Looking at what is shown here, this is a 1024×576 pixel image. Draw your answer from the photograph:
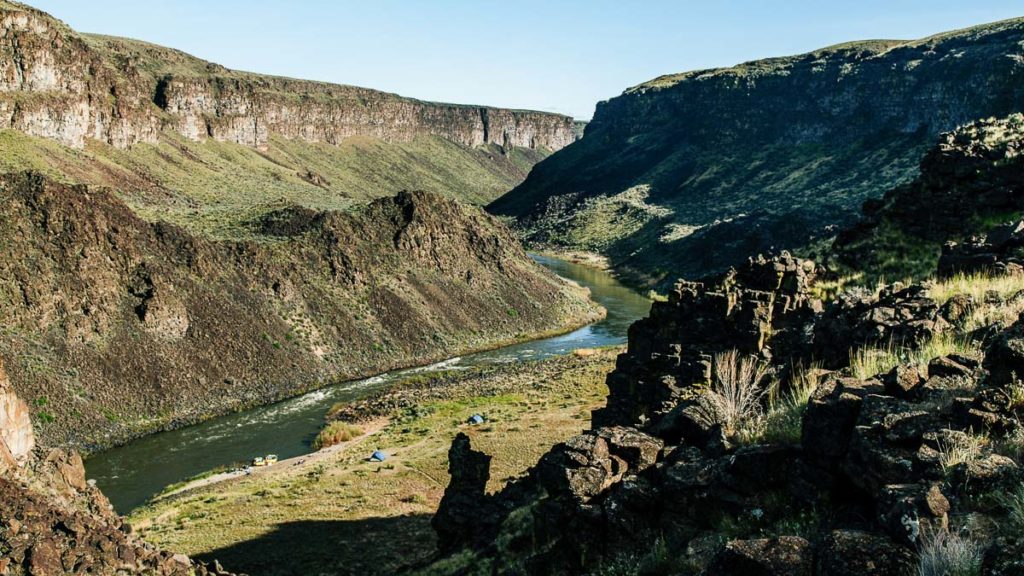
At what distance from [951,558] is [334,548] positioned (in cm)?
2703

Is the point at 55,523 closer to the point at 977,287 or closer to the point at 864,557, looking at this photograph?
the point at 864,557

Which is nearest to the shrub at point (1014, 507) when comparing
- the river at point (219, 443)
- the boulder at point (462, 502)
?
the boulder at point (462, 502)

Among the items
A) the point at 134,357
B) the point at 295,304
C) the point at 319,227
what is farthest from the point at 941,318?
the point at 319,227

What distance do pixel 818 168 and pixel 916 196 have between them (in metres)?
123

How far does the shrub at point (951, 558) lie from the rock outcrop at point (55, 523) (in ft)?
69.7

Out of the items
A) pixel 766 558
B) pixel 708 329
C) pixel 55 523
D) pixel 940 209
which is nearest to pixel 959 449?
pixel 766 558

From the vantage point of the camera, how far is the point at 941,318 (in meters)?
14.8

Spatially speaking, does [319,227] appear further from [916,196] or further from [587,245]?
[587,245]

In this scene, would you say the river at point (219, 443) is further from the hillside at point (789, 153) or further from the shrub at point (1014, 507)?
the hillside at point (789, 153)

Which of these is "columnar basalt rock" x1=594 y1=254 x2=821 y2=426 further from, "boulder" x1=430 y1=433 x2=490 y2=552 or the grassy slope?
the grassy slope

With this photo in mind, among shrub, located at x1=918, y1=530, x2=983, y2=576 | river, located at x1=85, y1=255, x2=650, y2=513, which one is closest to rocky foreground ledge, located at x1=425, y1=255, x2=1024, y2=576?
shrub, located at x1=918, y1=530, x2=983, y2=576

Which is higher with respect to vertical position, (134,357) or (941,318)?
(941,318)

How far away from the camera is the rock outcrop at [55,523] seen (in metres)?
20.4

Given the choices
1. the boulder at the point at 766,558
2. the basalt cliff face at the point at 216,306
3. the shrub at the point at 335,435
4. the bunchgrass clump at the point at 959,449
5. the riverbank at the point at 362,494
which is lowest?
the shrub at the point at 335,435
